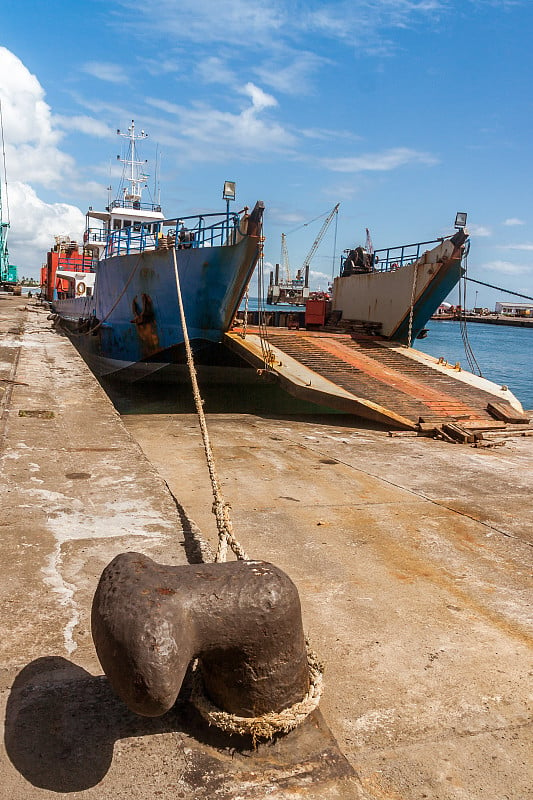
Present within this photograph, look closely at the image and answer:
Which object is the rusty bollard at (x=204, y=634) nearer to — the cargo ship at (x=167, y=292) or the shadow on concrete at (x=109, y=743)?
the shadow on concrete at (x=109, y=743)

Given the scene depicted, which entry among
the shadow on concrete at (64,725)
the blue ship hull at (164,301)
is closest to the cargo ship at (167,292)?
the blue ship hull at (164,301)

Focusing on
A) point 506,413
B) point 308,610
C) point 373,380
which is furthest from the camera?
point 373,380

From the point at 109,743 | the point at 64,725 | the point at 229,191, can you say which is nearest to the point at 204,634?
the point at 109,743

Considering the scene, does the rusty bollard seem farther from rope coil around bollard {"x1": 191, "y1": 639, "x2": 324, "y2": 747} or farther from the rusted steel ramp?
the rusted steel ramp

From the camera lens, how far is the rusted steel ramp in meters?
10.5

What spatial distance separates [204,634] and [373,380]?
1008 centimetres

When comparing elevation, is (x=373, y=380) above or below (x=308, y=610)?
above

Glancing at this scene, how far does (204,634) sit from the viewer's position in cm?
215

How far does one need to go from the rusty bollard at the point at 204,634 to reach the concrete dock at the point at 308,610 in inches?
8.5

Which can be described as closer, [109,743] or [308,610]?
[109,743]

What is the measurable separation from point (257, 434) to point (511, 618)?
625cm

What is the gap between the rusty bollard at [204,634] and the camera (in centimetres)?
197

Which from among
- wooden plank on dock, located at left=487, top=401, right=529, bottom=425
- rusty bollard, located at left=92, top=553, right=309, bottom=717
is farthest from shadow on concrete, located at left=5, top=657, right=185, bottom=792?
wooden plank on dock, located at left=487, top=401, right=529, bottom=425

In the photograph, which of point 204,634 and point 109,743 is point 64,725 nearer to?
point 109,743
